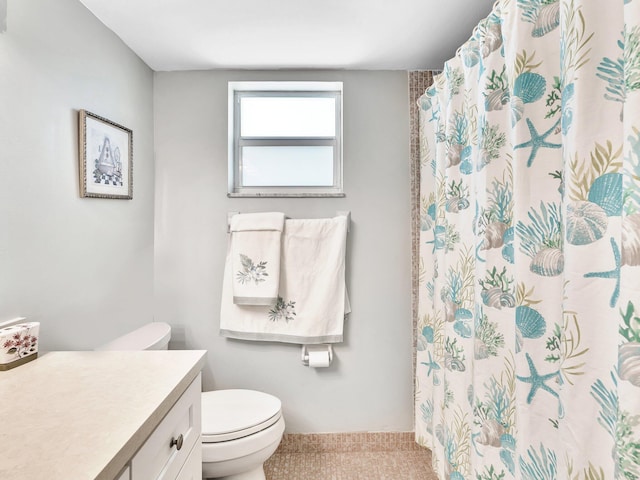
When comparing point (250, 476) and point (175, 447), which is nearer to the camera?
point (175, 447)

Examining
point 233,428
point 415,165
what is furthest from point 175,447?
point 415,165

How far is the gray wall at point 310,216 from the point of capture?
2361 millimetres

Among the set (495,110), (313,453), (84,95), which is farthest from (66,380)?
(313,453)

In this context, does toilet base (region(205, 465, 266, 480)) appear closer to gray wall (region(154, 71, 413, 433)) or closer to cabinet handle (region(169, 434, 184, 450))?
gray wall (region(154, 71, 413, 433))

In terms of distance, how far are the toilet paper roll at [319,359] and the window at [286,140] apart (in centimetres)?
97

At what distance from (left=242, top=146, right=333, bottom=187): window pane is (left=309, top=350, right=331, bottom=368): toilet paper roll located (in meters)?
1.04

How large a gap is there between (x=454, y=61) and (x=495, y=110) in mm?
515

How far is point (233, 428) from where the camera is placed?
1.72m

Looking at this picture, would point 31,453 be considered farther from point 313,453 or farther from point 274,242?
point 313,453

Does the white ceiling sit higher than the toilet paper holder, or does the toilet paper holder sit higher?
the white ceiling

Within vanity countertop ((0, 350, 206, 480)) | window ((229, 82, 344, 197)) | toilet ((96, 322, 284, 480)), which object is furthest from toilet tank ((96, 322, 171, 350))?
window ((229, 82, 344, 197))

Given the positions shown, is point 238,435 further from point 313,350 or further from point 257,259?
point 257,259

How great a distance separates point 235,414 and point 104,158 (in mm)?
1321

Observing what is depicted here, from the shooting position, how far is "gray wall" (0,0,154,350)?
1.30m
